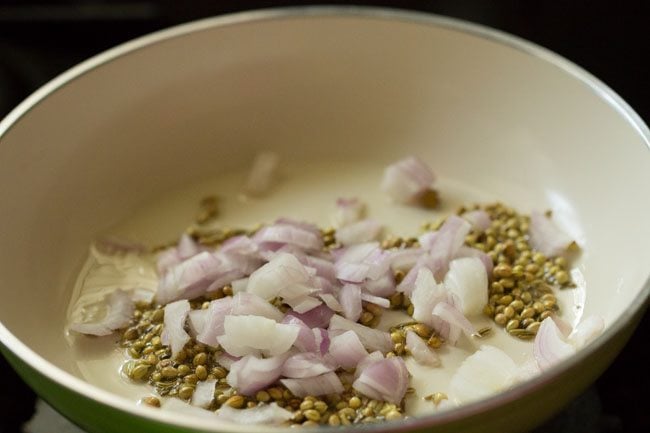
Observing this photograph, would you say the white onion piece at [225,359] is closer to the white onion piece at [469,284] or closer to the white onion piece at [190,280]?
the white onion piece at [190,280]

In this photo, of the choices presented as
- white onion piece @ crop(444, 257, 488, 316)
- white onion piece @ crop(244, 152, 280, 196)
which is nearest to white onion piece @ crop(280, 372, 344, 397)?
white onion piece @ crop(444, 257, 488, 316)

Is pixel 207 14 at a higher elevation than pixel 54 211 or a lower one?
higher

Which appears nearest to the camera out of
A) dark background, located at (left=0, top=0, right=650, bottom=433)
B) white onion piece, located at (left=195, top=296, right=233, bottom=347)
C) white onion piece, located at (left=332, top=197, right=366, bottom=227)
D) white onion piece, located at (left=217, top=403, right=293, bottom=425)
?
white onion piece, located at (left=217, top=403, right=293, bottom=425)

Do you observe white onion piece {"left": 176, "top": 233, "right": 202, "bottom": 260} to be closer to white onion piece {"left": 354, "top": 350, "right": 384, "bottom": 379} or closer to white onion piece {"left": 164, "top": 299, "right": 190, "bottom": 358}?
white onion piece {"left": 164, "top": 299, "right": 190, "bottom": 358}

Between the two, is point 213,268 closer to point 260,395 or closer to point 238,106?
point 260,395

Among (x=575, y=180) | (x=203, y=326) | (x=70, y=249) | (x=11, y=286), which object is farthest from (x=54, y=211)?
(x=575, y=180)

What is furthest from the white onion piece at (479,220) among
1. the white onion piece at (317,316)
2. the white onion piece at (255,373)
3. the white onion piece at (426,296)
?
the white onion piece at (255,373)

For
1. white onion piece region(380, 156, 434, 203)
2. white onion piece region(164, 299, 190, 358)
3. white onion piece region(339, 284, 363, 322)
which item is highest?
white onion piece region(380, 156, 434, 203)

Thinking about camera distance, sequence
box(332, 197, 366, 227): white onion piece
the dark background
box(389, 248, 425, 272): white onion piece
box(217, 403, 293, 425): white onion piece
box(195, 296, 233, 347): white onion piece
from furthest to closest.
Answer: the dark background < box(332, 197, 366, 227): white onion piece < box(389, 248, 425, 272): white onion piece < box(195, 296, 233, 347): white onion piece < box(217, 403, 293, 425): white onion piece
